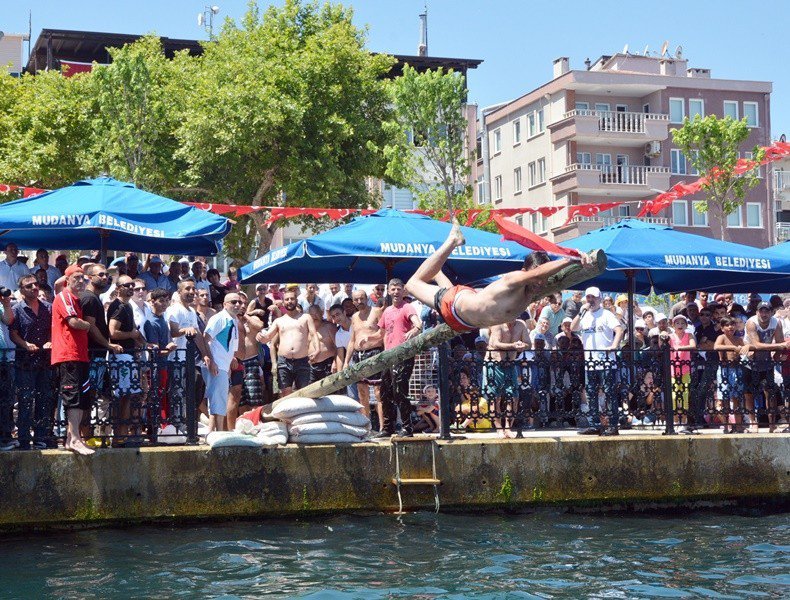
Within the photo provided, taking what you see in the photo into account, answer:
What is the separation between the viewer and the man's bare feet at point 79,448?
42.3 ft

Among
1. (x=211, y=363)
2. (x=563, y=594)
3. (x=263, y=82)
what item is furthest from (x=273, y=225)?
(x=563, y=594)

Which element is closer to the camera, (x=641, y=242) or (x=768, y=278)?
(x=641, y=242)

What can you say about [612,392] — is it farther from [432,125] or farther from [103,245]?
[432,125]

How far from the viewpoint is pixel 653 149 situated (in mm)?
62250

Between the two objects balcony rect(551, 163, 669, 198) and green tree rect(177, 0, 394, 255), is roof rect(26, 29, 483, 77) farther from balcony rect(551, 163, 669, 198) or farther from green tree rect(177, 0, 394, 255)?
green tree rect(177, 0, 394, 255)

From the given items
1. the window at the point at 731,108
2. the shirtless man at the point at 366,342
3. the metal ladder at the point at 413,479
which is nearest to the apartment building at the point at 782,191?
the window at the point at 731,108

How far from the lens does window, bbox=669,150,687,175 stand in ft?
209

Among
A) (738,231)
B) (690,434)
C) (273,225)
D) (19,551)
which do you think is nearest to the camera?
(19,551)

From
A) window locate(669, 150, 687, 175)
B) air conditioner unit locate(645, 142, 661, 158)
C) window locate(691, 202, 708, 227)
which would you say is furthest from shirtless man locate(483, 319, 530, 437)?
window locate(691, 202, 708, 227)

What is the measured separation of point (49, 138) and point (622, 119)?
3193 centimetres

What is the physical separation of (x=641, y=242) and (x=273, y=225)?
88.0ft

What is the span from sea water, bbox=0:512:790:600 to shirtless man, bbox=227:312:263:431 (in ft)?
8.55

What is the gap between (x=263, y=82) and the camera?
42125mm

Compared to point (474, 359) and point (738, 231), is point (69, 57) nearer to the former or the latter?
point (738, 231)
